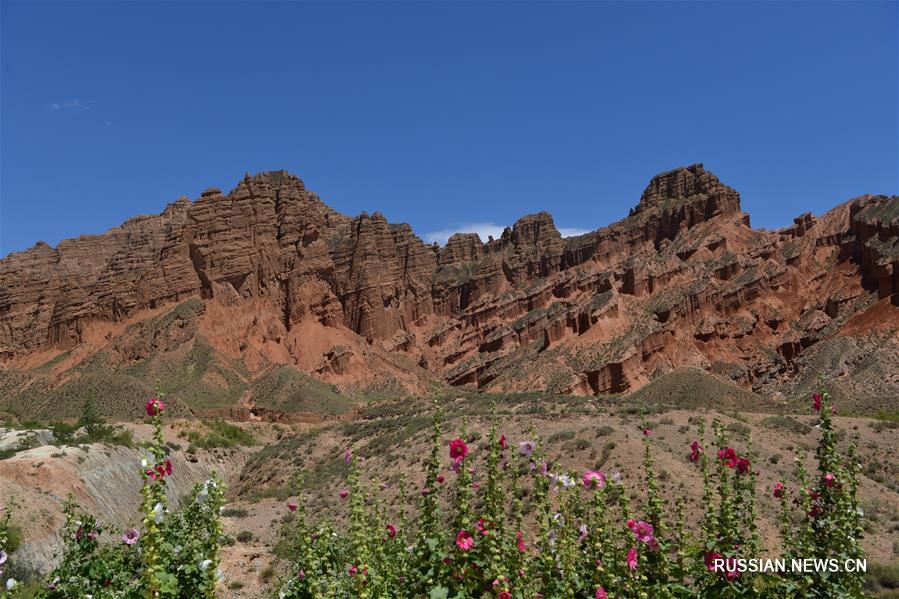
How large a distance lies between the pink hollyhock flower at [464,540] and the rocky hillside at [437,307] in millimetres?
53475

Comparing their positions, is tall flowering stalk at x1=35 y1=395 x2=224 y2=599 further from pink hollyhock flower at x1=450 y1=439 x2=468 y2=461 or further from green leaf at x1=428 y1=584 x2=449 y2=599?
pink hollyhock flower at x1=450 y1=439 x2=468 y2=461

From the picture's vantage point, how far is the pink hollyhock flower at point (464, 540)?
5508 millimetres

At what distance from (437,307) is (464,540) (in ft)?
391

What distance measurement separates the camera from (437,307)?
409ft

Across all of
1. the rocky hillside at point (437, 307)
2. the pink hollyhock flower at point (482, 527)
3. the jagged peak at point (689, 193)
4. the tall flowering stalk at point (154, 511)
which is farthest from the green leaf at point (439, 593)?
the jagged peak at point (689, 193)

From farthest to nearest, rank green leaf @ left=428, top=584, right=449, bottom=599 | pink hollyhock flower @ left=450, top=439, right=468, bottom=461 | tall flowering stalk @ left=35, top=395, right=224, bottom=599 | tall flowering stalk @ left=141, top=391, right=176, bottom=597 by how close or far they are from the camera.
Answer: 1. pink hollyhock flower @ left=450, top=439, right=468, bottom=461
2. green leaf @ left=428, top=584, right=449, bottom=599
3. tall flowering stalk @ left=35, top=395, right=224, bottom=599
4. tall flowering stalk @ left=141, top=391, right=176, bottom=597

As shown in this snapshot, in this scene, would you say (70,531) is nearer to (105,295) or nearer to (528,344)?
(528,344)

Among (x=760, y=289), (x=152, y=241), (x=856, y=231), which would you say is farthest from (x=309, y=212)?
(x=856, y=231)

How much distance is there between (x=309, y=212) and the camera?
350ft

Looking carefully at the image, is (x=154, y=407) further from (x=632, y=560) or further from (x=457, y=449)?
(x=632, y=560)

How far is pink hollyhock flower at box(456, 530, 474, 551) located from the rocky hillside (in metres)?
53.5

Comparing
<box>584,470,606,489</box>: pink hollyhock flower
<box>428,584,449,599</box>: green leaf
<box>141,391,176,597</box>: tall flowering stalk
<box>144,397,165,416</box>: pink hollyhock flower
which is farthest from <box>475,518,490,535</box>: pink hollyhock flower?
<box>144,397,165,416</box>: pink hollyhock flower

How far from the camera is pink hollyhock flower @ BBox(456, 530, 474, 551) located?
5508 mm

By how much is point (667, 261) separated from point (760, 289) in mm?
14226
